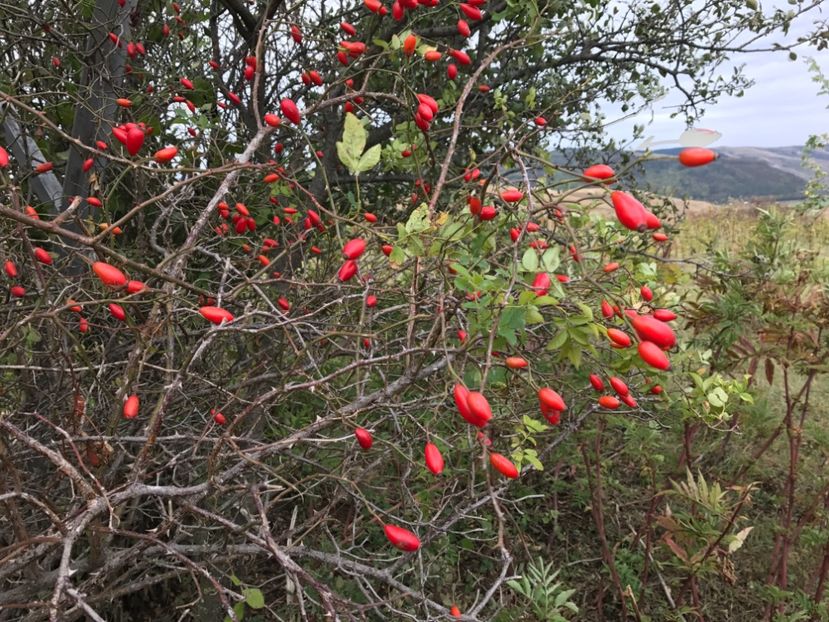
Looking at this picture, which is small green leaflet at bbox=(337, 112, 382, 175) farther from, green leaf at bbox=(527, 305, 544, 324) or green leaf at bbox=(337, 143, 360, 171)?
green leaf at bbox=(527, 305, 544, 324)

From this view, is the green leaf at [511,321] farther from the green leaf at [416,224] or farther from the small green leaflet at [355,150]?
the small green leaflet at [355,150]

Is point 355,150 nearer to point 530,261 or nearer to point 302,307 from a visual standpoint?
point 530,261

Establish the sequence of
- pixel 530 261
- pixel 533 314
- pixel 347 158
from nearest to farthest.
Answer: pixel 533 314
pixel 530 261
pixel 347 158

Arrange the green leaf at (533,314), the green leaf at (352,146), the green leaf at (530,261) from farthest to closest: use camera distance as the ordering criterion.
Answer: the green leaf at (352,146), the green leaf at (530,261), the green leaf at (533,314)

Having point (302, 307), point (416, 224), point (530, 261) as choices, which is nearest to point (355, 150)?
point (416, 224)

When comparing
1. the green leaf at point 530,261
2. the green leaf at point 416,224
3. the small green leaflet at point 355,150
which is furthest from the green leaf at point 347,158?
the green leaf at point 530,261

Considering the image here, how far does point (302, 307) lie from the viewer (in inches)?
64.1

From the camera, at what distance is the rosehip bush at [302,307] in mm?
1016

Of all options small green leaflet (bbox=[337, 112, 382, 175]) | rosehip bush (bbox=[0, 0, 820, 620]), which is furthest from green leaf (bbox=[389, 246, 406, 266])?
small green leaflet (bbox=[337, 112, 382, 175])

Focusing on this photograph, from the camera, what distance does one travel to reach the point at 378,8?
146 cm

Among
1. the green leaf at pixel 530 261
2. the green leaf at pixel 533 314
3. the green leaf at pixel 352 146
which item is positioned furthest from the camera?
the green leaf at pixel 352 146

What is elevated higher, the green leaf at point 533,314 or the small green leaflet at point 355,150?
the small green leaflet at point 355,150

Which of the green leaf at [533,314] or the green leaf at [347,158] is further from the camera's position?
the green leaf at [347,158]

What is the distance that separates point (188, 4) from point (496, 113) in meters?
1.59
